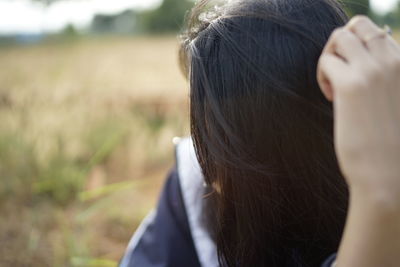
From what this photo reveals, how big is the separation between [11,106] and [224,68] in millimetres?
1996

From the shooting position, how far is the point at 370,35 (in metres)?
0.61

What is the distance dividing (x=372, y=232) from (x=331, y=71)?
0.21 meters

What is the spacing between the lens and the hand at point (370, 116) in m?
0.56

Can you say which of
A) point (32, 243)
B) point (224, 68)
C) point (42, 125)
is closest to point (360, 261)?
point (224, 68)

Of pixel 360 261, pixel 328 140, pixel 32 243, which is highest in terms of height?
pixel 328 140

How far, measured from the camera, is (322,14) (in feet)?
2.70

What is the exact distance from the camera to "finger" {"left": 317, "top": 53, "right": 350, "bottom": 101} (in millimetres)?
594

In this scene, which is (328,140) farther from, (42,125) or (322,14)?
(42,125)

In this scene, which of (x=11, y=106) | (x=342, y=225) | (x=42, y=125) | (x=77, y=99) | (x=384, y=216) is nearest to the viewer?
(x=384, y=216)

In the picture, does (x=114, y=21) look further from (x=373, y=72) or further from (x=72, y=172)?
(x=373, y=72)

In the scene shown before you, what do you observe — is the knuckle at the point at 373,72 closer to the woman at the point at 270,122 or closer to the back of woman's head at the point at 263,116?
the woman at the point at 270,122

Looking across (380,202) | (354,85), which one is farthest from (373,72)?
(380,202)

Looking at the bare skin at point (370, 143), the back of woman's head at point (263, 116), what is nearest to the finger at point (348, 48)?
the bare skin at point (370, 143)

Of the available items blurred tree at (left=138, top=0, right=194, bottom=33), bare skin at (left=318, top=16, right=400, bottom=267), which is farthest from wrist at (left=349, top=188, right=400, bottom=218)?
blurred tree at (left=138, top=0, right=194, bottom=33)
